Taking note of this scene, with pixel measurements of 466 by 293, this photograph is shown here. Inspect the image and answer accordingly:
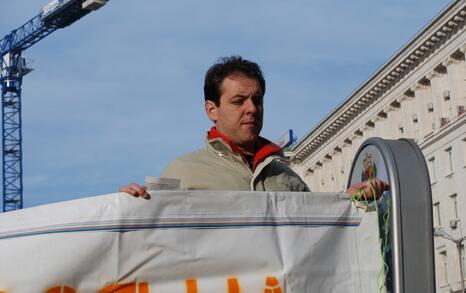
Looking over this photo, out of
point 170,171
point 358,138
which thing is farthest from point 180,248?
point 358,138

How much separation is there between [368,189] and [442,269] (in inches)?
2195

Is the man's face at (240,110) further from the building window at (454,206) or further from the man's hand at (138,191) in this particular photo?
the building window at (454,206)

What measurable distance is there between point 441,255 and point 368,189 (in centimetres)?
5645


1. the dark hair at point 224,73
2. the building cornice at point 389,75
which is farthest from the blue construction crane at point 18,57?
the dark hair at point 224,73

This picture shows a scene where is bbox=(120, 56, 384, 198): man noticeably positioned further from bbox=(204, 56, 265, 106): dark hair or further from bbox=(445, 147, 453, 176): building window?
bbox=(445, 147, 453, 176): building window

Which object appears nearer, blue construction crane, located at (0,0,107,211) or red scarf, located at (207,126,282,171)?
red scarf, located at (207,126,282,171)

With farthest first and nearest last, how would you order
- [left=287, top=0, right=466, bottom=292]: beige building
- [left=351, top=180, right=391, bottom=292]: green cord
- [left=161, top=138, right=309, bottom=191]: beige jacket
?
[left=287, top=0, right=466, bottom=292]: beige building, [left=161, top=138, right=309, bottom=191]: beige jacket, [left=351, top=180, right=391, bottom=292]: green cord

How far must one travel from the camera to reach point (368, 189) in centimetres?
455

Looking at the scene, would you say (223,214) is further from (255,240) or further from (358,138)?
(358,138)

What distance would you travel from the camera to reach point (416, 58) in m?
65.1

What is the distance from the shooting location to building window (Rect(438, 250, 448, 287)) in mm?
59406

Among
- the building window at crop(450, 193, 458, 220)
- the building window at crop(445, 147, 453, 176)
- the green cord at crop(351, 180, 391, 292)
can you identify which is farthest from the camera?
the building window at crop(445, 147, 453, 176)

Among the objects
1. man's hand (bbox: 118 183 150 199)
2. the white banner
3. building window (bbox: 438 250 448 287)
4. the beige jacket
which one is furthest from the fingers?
building window (bbox: 438 250 448 287)

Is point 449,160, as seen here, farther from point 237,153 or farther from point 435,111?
point 237,153
